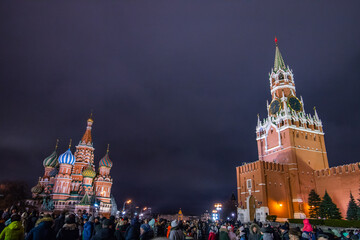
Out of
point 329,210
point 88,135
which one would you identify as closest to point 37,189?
point 88,135

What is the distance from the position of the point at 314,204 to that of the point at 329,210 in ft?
9.80

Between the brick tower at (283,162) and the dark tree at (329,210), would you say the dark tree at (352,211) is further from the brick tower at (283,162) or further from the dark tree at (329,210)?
the brick tower at (283,162)

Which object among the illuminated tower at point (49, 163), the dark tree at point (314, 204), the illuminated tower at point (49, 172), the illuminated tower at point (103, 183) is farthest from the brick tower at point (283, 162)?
the illuminated tower at point (49, 163)

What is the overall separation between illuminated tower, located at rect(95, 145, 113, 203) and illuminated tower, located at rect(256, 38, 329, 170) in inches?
1375

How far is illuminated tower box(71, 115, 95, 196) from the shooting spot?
166 ft

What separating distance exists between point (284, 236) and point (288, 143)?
125 ft

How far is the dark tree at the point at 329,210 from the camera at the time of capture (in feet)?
111

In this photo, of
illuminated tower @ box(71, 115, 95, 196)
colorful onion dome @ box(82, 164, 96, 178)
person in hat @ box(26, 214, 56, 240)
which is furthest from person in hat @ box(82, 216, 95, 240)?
colorful onion dome @ box(82, 164, 96, 178)

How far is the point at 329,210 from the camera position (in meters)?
34.2

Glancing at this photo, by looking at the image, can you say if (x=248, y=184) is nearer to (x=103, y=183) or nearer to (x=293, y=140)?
(x=293, y=140)

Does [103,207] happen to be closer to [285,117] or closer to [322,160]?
[285,117]

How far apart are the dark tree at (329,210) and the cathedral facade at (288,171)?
3.25m

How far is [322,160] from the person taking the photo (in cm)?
4547

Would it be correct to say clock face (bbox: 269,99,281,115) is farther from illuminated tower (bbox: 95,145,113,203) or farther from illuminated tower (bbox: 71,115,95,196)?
illuminated tower (bbox: 71,115,95,196)
